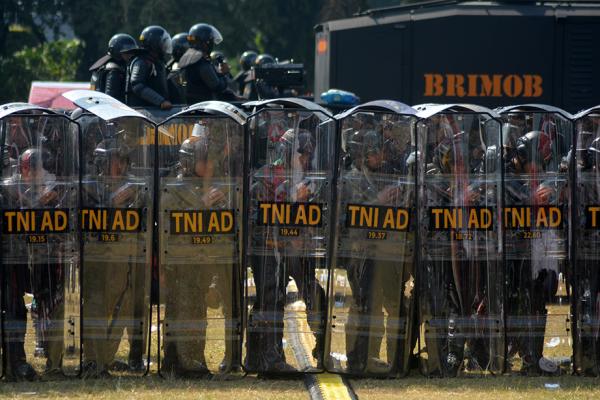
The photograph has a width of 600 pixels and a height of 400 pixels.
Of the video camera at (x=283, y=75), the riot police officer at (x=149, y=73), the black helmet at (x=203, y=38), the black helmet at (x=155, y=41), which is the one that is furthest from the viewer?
the video camera at (x=283, y=75)

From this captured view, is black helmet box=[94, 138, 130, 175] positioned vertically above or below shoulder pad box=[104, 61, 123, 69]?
below

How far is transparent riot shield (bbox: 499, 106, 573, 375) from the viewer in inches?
336

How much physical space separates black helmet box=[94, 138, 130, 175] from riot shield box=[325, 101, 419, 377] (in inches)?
62.7

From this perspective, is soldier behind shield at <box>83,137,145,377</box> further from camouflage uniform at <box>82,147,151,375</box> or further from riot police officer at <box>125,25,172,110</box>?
riot police officer at <box>125,25,172,110</box>

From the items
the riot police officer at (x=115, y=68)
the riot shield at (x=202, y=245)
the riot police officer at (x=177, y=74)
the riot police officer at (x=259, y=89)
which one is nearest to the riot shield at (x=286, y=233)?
the riot shield at (x=202, y=245)

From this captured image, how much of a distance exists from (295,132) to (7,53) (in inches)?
1159

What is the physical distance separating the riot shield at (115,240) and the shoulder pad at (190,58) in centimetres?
597

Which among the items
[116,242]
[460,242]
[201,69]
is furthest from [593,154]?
[201,69]

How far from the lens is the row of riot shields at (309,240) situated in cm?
837

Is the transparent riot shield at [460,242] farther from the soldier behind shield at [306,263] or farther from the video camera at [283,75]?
the video camera at [283,75]

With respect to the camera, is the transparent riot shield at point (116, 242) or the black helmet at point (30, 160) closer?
the black helmet at point (30, 160)

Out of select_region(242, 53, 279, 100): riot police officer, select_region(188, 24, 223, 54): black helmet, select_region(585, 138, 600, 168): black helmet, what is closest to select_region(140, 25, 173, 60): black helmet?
select_region(188, 24, 223, 54): black helmet

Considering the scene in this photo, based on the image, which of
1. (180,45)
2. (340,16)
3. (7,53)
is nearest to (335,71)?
(180,45)

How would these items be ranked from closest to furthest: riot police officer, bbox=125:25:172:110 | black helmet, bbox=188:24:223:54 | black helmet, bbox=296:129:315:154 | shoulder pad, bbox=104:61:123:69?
black helmet, bbox=296:129:315:154, riot police officer, bbox=125:25:172:110, shoulder pad, bbox=104:61:123:69, black helmet, bbox=188:24:223:54
